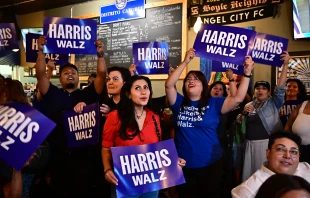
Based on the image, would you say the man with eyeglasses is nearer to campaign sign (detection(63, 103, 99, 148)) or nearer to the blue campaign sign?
campaign sign (detection(63, 103, 99, 148))

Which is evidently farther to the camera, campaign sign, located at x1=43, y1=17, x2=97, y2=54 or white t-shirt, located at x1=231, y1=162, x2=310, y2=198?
campaign sign, located at x1=43, y1=17, x2=97, y2=54

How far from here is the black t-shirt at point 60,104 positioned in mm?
2717

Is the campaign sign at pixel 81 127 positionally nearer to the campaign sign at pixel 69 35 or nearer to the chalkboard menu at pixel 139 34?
the campaign sign at pixel 69 35

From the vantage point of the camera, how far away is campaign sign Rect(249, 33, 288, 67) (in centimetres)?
280

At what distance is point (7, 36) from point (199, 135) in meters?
2.73

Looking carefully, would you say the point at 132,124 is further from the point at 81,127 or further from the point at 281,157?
the point at 281,157

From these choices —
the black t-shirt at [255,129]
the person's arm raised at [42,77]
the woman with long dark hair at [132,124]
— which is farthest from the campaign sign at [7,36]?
the black t-shirt at [255,129]

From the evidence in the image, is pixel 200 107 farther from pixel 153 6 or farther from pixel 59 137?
pixel 153 6

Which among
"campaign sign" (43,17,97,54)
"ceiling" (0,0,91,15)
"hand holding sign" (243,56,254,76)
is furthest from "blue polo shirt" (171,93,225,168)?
"ceiling" (0,0,91,15)

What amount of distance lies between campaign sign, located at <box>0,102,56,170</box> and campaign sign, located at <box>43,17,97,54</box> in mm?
1522

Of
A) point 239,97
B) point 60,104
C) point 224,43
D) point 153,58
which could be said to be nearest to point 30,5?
point 153,58

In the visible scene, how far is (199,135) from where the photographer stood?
2.35 meters

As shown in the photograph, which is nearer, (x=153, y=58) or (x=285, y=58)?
(x=285, y=58)

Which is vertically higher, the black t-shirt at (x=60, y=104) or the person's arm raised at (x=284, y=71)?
the person's arm raised at (x=284, y=71)
